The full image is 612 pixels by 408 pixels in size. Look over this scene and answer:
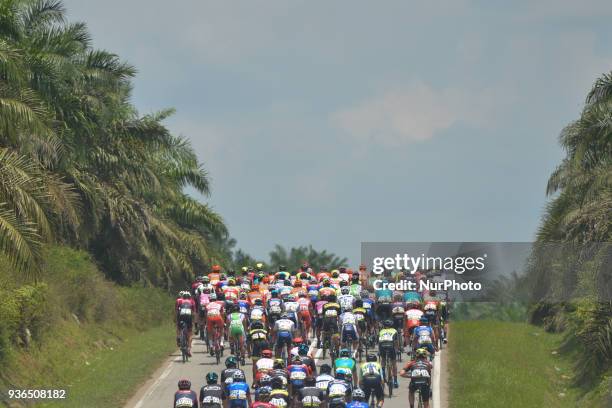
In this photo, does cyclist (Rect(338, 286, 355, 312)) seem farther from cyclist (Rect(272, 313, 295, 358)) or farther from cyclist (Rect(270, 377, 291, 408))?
cyclist (Rect(270, 377, 291, 408))

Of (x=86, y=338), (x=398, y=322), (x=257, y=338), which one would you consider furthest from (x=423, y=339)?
(x=86, y=338)

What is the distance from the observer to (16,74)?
2684 cm

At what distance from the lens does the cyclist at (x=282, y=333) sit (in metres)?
32.1

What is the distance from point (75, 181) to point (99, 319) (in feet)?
15.1

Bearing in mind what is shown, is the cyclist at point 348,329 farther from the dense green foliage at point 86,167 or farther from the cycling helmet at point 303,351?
the dense green foliage at point 86,167

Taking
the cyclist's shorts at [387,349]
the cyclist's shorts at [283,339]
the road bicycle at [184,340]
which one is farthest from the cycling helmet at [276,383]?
the road bicycle at [184,340]

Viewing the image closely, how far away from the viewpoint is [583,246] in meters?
34.2

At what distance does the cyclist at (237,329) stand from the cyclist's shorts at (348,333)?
311 cm

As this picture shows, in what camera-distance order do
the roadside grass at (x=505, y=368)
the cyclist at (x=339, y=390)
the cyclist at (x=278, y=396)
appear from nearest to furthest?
the cyclist at (x=278, y=396) < the cyclist at (x=339, y=390) < the roadside grass at (x=505, y=368)

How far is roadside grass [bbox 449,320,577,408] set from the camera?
30.6m

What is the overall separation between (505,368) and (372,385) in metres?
9.58

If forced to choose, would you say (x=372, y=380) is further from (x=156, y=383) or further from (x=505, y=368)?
(x=505, y=368)

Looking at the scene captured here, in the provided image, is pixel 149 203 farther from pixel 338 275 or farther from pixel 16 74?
pixel 16 74

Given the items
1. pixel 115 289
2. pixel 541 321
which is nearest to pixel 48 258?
pixel 115 289
